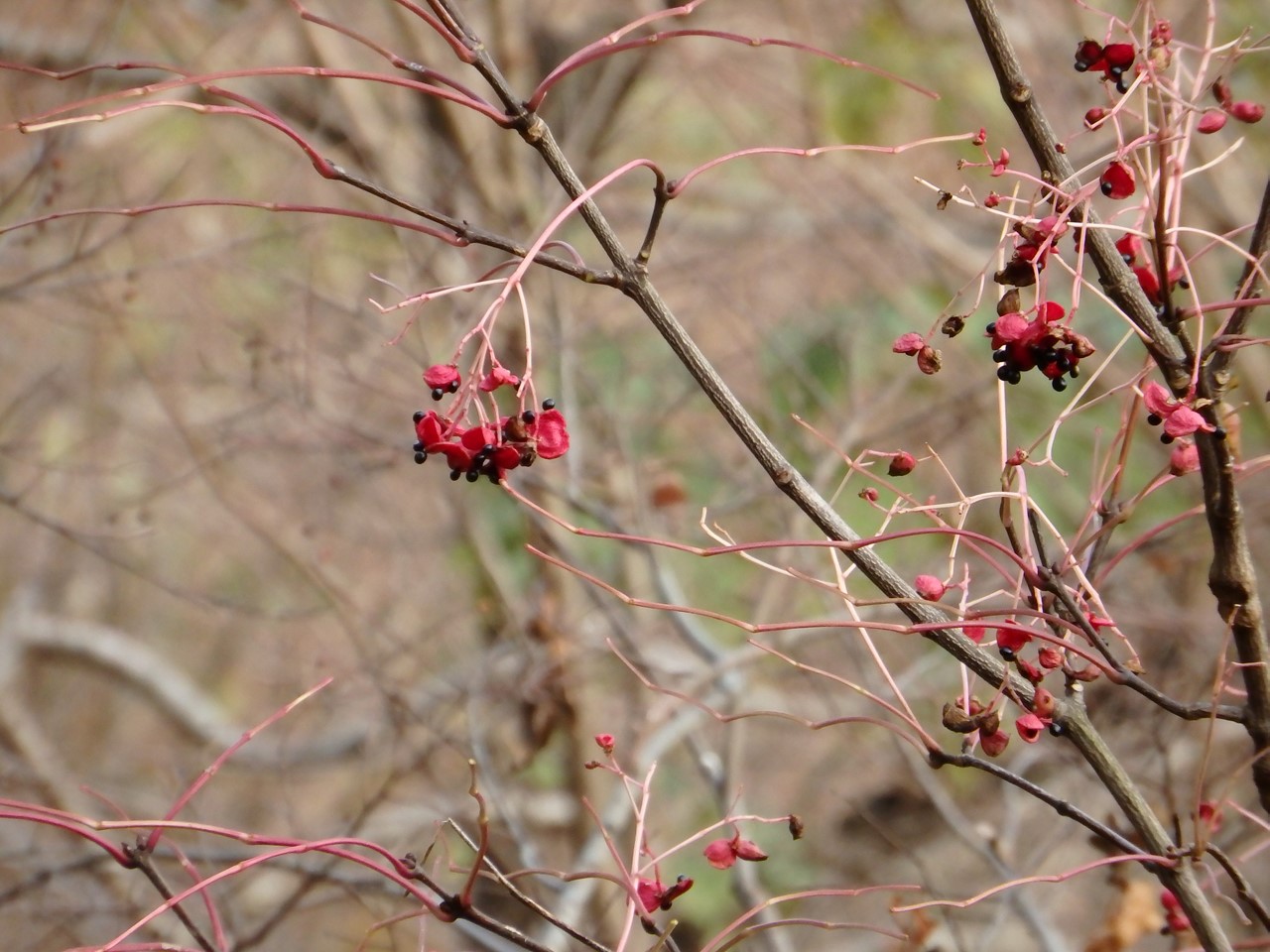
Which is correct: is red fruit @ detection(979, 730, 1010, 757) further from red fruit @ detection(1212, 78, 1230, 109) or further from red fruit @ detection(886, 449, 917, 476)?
red fruit @ detection(1212, 78, 1230, 109)

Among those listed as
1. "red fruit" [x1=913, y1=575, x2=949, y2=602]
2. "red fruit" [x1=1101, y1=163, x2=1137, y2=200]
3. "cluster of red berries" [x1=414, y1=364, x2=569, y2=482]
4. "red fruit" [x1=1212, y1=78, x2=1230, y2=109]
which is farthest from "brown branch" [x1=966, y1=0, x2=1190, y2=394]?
"cluster of red berries" [x1=414, y1=364, x2=569, y2=482]

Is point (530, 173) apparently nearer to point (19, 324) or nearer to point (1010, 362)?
point (19, 324)

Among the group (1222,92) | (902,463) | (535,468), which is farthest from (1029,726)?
(535,468)

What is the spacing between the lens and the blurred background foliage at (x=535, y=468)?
3.28 meters

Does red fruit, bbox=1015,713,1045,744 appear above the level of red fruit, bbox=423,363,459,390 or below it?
below

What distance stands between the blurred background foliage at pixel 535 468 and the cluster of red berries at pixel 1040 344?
40.9 inches

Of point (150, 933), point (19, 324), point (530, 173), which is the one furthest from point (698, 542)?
point (19, 324)

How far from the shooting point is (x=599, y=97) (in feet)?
15.1

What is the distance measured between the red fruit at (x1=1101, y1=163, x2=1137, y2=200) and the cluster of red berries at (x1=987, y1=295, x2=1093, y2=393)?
0.14 meters

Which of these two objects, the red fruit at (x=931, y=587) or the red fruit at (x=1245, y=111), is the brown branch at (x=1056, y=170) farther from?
the red fruit at (x=931, y=587)

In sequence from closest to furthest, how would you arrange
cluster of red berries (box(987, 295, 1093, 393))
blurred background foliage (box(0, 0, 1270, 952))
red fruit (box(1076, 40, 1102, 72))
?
cluster of red berries (box(987, 295, 1093, 393)) < red fruit (box(1076, 40, 1102, 72)) < blurred background foliage (box(0, 0, 1270, 952))

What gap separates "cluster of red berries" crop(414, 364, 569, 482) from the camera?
1.07 metres

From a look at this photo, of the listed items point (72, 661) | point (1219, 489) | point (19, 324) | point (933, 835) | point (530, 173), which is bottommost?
point (1219, 489)

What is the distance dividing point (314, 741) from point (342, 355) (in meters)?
2.48
